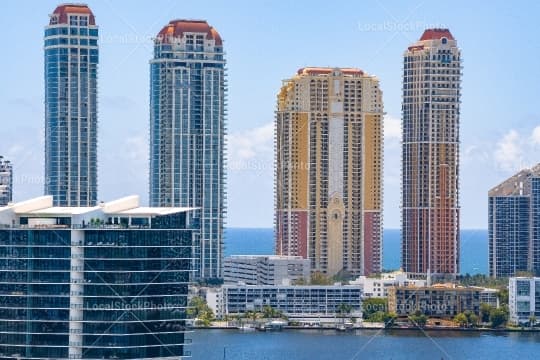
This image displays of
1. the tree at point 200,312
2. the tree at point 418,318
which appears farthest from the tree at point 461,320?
the tree at point 200,312

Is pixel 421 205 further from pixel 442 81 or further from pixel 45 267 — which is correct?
pixel 45 267

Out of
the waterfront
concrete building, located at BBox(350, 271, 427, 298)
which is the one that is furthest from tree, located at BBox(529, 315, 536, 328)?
concrete building, located at BBox(350, 271, 427, 298)

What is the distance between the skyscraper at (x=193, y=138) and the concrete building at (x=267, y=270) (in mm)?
1370

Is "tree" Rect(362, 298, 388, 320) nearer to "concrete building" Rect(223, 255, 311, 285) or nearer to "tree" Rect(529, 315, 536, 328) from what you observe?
"concrete building" Rect(223, 255, 311, 285)

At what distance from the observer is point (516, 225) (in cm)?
15138

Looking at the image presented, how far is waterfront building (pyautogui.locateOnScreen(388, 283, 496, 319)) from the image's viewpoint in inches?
5192

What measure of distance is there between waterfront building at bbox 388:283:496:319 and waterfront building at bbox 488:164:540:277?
16161mm

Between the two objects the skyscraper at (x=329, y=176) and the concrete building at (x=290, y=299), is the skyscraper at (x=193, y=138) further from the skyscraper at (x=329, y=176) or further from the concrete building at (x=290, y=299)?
the concrete building at (x=290, y=299)

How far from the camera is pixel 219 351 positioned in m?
105

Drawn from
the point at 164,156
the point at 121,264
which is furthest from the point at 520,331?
the point at 121,264

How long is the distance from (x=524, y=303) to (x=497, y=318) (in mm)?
1917

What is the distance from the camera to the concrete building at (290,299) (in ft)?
430

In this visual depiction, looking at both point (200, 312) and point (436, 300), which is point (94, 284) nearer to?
point (200, 312)

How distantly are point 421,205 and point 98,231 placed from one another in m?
77.1
